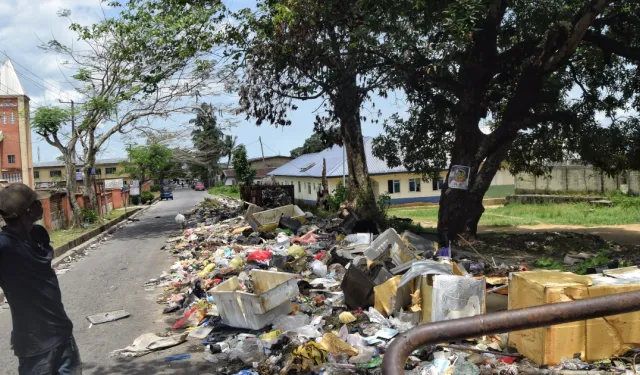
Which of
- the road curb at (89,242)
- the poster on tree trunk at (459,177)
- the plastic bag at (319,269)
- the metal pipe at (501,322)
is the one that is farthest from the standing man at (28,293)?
the poster on tree trunk at (459,177)

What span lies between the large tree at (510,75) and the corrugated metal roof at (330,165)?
19.0m

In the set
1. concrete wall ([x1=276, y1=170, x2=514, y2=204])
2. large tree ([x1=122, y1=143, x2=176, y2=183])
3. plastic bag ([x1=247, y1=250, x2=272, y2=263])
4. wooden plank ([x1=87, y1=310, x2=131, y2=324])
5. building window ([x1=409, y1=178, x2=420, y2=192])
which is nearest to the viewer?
wooden plank ([x1=87, y1=310, x2=131, y2=324])

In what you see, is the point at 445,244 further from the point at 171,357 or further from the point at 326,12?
the point at 171,357

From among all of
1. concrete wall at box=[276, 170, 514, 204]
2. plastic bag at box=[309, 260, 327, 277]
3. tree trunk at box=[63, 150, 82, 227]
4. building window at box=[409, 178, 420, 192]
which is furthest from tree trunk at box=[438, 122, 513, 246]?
building window at box=[409, 178, 420, 192]

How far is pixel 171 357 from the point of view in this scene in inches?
230

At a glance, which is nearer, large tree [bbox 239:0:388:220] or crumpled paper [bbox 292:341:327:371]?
crumpled paper [bbox 292:341:327:371]

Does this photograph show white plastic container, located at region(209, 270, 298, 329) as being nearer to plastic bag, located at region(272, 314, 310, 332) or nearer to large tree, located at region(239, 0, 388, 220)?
plastic bag, located at region(272, 314, 310, 332)

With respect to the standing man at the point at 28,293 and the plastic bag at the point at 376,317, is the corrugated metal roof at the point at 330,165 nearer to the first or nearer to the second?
the plastic bag at the point at 376,317

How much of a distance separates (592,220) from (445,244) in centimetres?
1291

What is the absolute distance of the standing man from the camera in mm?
3246

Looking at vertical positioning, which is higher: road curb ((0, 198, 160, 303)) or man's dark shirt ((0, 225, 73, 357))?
man's dark shirt ((0, 225, 73, 357))

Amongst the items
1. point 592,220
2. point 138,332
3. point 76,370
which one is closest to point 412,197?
point 592,220

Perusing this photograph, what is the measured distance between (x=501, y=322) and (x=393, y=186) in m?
39.3

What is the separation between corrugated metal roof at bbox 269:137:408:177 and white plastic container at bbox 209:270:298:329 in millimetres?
27462
